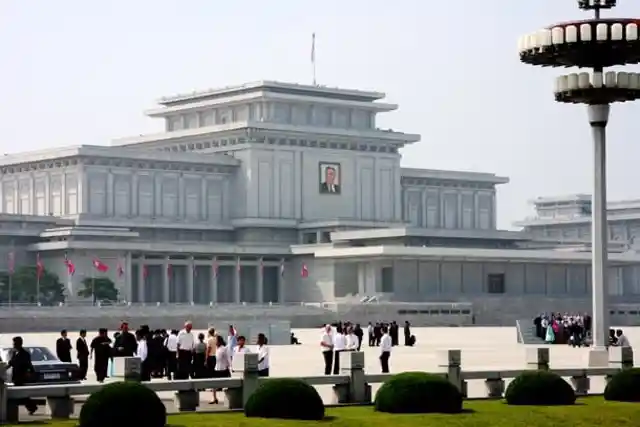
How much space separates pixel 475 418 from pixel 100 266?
77.0m

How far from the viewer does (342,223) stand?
125 meters

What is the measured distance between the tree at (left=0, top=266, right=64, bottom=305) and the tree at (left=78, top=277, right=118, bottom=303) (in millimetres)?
1551

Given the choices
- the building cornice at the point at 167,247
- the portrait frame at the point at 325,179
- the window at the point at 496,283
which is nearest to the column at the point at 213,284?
the building cornice at the point at 167,247

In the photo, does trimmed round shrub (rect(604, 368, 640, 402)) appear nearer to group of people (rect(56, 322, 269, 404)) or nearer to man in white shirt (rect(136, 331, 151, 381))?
group of people (rect(56, 322, 269, 404))

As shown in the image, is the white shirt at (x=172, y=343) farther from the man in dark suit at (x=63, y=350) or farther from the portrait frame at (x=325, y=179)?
the portrait frame at (x=325, y=179)

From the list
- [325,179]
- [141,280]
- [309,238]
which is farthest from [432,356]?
[325,179]

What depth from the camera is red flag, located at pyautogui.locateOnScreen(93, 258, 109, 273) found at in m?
103

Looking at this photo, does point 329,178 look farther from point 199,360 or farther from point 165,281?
point 199,360

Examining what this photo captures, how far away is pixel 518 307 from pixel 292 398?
255 ft

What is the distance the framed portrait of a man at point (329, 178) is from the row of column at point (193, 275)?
13630 mm

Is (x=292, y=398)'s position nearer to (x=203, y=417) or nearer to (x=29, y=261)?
(x=203, y=417)

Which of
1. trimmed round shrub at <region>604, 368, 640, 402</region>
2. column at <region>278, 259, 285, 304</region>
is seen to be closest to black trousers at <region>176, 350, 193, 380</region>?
trimmed round shrub at <region>604, 368, 640, 402</region>

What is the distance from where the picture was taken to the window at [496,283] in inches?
4584

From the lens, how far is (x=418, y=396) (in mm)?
28359
